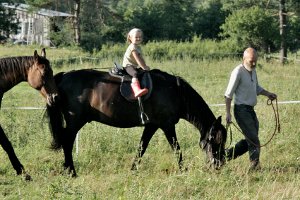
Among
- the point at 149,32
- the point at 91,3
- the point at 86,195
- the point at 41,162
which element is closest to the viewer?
→ the point at 86,195

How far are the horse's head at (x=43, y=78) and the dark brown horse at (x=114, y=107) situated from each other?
46cm

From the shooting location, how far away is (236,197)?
484 centimetres

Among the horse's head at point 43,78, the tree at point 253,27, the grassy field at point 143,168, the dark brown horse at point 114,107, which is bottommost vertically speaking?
the grassy field at point 143,168

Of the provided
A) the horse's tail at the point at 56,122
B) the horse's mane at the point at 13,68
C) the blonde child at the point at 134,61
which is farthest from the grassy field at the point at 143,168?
the horse's mane at the point at 13,68

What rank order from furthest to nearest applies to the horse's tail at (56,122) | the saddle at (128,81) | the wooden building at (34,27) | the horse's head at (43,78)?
the wooden building at (34,27) < the horse's tail at (56,122) < the saddle at (128,81) < the horse's head at (43,78)

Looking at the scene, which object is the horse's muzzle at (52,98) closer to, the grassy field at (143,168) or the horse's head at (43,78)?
the horse's head at (43,78)

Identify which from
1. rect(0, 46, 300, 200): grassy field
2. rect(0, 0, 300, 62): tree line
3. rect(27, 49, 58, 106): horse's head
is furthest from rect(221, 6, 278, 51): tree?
rect(27, 49, 58, 106): horse's head

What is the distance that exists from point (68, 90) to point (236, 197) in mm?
2959

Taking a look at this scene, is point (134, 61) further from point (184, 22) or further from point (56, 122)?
point (184, 22)

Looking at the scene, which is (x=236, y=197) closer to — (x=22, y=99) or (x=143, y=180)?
(x=143, y=180)

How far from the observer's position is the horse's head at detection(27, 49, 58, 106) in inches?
235

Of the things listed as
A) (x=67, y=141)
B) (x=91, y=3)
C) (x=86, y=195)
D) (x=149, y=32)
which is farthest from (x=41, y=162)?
(x=149, y=32)

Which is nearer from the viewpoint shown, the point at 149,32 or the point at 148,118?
the point at 148,118

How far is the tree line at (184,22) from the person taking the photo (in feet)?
88.6
